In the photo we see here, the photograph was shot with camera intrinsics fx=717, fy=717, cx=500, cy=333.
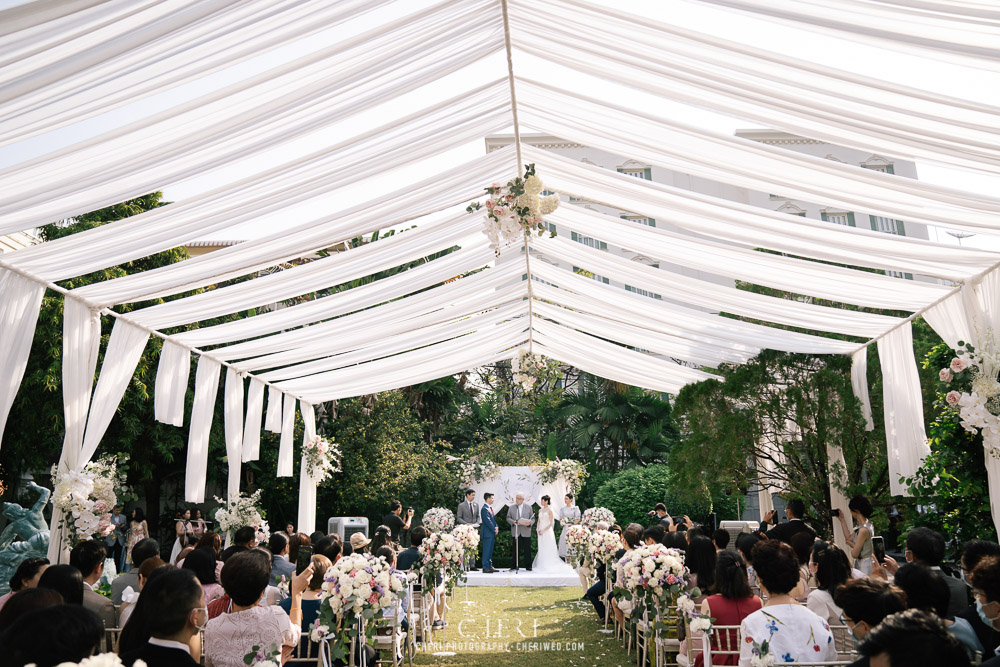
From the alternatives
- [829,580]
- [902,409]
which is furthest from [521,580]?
[829,580]

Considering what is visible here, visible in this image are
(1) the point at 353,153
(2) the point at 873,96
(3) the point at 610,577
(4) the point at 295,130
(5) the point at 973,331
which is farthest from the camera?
(3) the point at 610,577

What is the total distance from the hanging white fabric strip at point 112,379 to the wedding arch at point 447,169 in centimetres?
4

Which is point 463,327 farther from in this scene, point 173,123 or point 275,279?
point 173,123

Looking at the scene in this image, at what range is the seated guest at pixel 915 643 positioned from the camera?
5.70 ft

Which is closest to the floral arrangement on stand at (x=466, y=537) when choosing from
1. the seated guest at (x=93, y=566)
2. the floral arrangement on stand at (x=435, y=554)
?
the floral arrangement on stand at (x=435, y=554)

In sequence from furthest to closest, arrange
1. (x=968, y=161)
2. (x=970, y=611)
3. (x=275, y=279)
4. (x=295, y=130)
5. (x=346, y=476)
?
(x=346, y=476), (x=275, y=279), (x=295, y=130), (x=968, y=161), (x=970, y=611)

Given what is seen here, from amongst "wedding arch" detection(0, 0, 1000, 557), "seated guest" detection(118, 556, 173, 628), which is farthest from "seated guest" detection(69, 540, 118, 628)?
"wedding arch" detection(0, 0, 1000, 557)

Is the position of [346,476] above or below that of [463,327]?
below

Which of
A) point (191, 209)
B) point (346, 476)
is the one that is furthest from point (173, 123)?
point (346, 476)

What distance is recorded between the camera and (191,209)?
5.02 m

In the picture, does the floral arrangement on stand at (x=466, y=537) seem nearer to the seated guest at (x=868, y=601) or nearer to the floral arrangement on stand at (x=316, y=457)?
the floral arrangement on stand at (x=316, y=457)

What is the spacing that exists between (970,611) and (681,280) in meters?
4.15

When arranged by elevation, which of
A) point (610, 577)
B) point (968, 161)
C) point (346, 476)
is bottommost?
point (610, 577)

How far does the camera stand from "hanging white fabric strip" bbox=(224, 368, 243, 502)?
9.16 m
